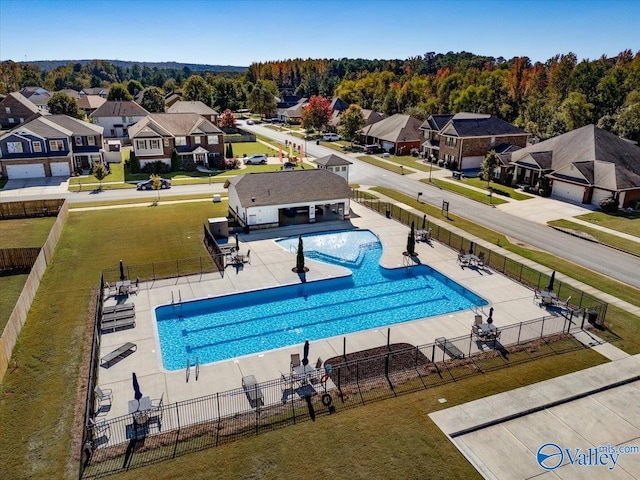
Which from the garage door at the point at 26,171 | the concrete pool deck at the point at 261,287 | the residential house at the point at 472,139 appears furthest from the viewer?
the residential house at the point at 472,139

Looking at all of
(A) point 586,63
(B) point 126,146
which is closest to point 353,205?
(B) point 126,146

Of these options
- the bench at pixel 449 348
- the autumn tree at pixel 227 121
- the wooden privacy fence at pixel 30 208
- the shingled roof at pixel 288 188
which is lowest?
the bench at pixel 449 348

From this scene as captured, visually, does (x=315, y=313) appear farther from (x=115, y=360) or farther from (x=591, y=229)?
(x=591, y=229)

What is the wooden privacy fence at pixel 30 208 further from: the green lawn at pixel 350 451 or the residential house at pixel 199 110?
the residential house at pixel 199 110

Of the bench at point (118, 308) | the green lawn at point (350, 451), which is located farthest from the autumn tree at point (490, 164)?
the bench at point (118, 308)

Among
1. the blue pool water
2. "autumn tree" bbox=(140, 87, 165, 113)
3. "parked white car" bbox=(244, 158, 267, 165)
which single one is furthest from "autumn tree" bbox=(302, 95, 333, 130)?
the blue pool water

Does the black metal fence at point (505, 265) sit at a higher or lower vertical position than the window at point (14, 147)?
lower

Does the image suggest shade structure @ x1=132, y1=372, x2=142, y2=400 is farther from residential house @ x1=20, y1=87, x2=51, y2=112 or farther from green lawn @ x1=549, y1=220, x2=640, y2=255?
residential house @ x1=20, y1=87, x2=51, y2=112
